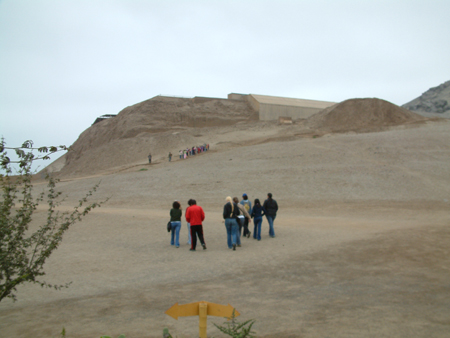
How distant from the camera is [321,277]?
7.46 m

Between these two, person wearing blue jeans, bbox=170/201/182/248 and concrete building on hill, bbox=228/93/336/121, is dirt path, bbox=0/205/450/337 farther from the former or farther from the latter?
concrete building on hill, bbox=228/93/336/121

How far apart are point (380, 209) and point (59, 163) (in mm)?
62894

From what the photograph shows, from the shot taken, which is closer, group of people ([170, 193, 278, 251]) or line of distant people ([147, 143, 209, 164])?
group of people ([170, 193, 278, 251])

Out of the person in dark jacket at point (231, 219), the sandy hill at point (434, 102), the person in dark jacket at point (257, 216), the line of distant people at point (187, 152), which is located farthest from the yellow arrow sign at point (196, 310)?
the sandy hill at point (434, 102)

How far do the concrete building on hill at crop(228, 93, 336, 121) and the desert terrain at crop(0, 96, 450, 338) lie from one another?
41.4 m

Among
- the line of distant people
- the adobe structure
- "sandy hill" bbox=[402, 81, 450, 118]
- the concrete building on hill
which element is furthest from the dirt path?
"sandy hill" bbox=[402, 81, 450, 118]

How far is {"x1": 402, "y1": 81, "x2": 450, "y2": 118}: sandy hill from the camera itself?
2709 inches

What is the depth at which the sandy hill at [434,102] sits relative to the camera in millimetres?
68812

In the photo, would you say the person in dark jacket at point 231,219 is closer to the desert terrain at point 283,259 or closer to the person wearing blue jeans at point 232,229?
the person wearing blue jeans at point 232,229

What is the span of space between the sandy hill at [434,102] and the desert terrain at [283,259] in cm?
4741

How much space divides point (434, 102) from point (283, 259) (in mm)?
75564

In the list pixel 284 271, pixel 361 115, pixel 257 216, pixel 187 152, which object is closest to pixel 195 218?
pixel 257 216

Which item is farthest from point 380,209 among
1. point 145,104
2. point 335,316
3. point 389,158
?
point 145,104

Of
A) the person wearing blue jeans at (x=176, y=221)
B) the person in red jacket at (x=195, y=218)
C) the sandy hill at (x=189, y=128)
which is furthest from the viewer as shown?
the sandy hill at (x=189, y=128)
